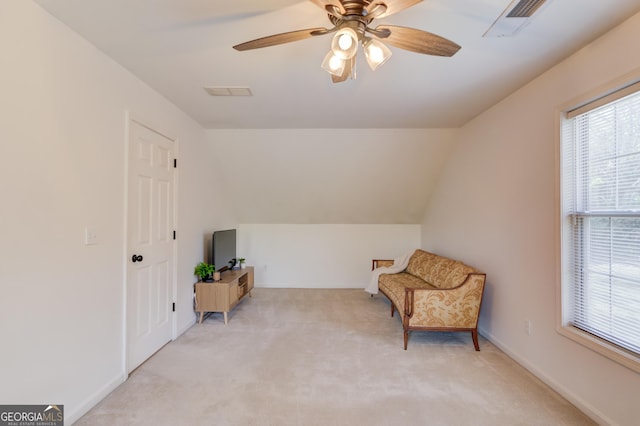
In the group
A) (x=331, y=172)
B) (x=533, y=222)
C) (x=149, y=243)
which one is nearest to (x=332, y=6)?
(x=533, y=222)

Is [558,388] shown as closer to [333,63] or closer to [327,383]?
[327,383]

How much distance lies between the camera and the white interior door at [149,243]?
2520 mm

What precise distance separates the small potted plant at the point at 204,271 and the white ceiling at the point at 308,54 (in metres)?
1.83

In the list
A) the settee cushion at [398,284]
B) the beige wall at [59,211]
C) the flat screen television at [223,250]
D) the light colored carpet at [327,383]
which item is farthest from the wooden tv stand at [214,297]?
the settee cushion at [398,284]

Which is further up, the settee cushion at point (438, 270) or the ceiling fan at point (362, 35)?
the ceiling fan at point (362, 35)

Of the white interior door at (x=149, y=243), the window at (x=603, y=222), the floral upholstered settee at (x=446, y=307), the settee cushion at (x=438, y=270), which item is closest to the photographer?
the window at (x=603, y=222)

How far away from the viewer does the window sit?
182cm

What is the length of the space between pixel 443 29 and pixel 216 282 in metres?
3.38

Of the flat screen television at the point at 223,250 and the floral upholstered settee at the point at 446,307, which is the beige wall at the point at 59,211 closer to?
the flat screen television at the point at 223,250

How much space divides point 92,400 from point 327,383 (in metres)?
Answer: 1.65

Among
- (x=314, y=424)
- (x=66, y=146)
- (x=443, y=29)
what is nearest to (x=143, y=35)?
(x=66, y=146)

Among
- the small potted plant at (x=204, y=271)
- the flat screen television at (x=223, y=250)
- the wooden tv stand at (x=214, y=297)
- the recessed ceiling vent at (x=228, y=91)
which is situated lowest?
the wooden tv stand at (x=214, y=297)

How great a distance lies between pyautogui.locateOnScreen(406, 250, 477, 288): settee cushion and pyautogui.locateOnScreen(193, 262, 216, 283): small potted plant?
110 inches

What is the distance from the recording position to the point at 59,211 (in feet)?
5.96
